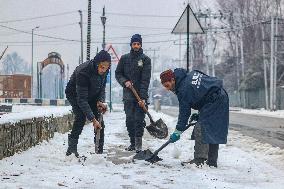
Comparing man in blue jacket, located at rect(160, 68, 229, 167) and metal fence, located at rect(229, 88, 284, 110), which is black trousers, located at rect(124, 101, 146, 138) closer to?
man in blue jacket, located at rect(160, 68, 229, 167)

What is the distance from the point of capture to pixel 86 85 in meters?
7.12

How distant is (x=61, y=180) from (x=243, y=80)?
49.4 metres

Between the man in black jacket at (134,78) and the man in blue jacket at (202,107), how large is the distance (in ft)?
6.10

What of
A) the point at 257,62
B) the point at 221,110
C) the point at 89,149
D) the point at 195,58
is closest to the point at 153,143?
the point at 89,149

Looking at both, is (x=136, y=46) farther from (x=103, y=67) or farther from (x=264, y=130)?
(x=264, y=130)

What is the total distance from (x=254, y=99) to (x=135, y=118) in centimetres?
4399

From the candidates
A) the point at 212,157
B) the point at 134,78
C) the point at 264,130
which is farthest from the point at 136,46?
the point at 264,130

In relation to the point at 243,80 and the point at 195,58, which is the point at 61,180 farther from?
the point at 195,58

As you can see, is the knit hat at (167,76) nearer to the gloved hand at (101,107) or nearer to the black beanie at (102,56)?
the black beanie at (102,56)

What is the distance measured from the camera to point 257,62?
5181cm

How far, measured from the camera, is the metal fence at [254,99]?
44000 mm

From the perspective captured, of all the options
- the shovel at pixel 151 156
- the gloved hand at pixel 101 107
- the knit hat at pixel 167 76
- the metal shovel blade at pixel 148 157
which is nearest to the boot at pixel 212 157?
the shovel at pixel 151 156

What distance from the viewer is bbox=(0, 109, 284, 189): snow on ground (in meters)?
5.09

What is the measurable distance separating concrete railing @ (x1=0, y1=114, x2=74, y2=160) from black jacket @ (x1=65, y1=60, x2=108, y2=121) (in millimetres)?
915
